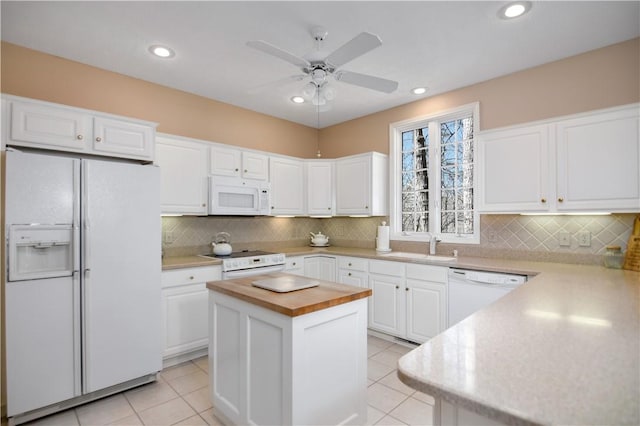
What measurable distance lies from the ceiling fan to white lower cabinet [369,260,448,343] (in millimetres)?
1815

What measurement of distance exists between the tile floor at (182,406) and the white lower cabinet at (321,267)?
4.52 feet

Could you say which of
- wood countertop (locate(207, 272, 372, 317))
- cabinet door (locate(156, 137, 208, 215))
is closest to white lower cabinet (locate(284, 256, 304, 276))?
cabinet door (locate(156, 137, 208, 215))

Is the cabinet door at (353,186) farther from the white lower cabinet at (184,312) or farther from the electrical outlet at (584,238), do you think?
the electrical outlet at (584,238)


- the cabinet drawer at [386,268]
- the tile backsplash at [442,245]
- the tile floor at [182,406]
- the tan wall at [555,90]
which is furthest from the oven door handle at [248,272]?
the tan wall at [555,90]

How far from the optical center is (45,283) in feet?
7.12

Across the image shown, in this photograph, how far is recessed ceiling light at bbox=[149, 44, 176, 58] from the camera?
2652mm

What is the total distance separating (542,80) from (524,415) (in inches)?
129

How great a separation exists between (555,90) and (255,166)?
122 inches

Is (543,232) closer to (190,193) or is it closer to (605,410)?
(605,410)

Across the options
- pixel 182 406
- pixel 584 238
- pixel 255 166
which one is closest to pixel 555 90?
pixel 584 238

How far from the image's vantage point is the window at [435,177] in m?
3.57

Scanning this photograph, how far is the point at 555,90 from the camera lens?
114 inches

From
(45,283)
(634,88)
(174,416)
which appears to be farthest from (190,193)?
(634,88)

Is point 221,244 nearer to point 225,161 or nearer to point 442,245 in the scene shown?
point 225,161
